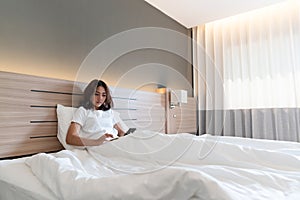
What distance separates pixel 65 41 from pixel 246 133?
97.2 inches

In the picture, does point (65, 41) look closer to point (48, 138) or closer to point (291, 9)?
point (48, 138)

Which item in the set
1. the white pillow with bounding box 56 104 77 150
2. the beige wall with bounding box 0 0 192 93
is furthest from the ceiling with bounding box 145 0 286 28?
the white pillow with bounding box 56 104 77 150

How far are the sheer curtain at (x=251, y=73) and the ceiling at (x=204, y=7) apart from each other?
0.72 feet

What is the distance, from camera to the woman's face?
6.21 feet

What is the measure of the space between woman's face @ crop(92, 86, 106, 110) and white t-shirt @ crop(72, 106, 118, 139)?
0.23 feet

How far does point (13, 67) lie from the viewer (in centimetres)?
158

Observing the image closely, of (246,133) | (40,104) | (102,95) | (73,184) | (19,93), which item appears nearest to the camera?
(73,184)

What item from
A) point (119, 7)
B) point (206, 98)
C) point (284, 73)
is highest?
point (119, 7)

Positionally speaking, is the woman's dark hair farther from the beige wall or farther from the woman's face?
the beige wall

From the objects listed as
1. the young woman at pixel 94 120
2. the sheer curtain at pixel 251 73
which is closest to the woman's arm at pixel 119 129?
the young woman at pixel 94 120

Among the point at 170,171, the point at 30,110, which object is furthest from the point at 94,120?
the point at 170,171

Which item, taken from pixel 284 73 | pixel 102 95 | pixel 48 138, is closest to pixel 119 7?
pixel 102 95

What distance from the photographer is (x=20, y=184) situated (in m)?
0.96

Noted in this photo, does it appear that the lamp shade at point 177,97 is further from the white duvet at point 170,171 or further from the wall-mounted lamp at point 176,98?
the white duvet at point 170,171
